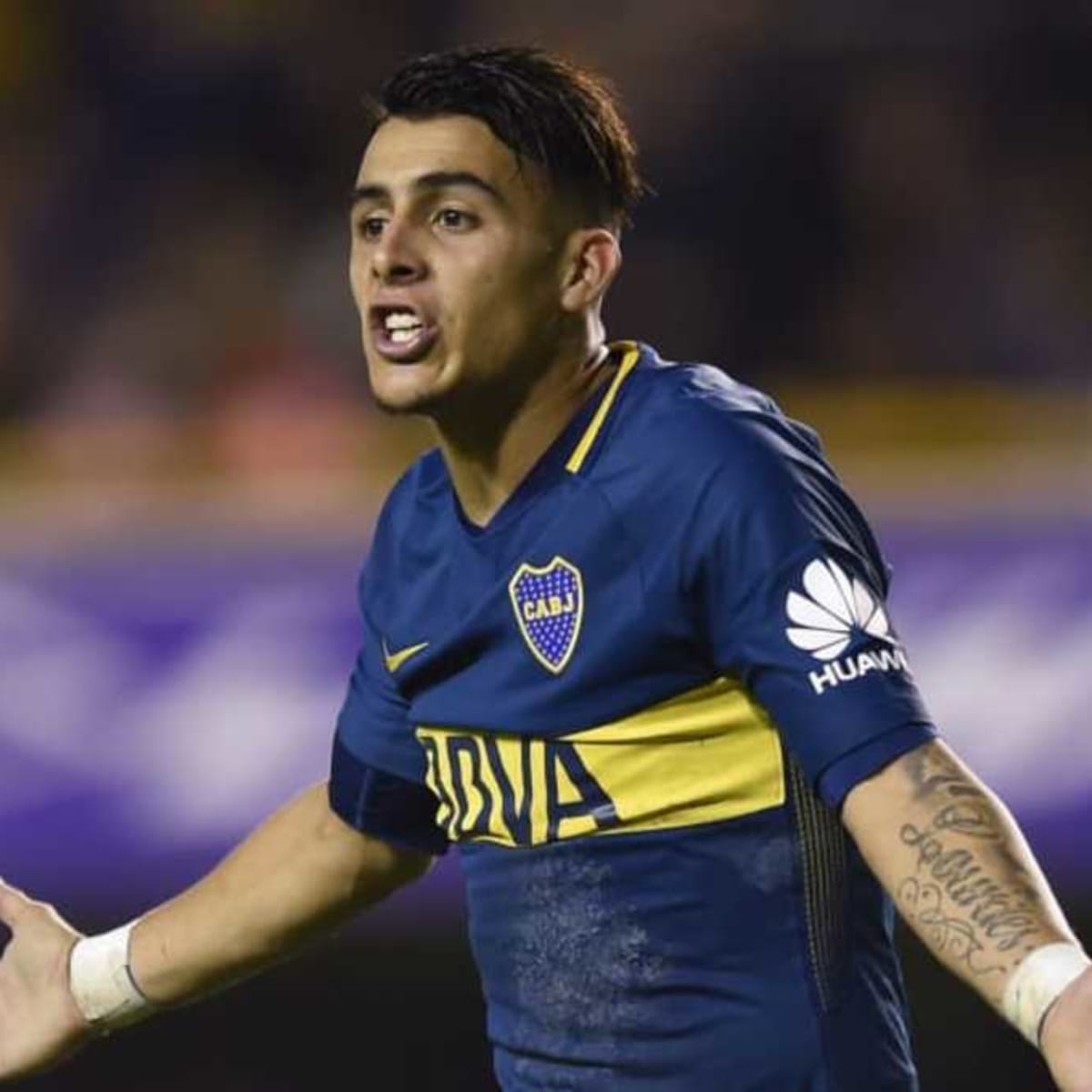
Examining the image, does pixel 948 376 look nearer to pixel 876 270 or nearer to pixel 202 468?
pixel 876 270

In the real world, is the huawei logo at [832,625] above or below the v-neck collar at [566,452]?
below

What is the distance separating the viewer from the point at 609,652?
3592mm

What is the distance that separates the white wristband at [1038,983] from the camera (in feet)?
9.97

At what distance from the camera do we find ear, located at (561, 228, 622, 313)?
12.6 ft

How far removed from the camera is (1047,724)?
7203 millimetres

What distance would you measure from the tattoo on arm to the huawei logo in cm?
14

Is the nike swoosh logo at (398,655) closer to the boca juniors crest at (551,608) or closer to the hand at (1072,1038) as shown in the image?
the boca juniors crest at (551,608)

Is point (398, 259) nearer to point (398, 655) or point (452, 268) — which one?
point (452, 268)

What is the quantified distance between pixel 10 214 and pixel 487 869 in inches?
199

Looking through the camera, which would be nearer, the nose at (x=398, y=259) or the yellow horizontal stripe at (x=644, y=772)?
the yellow horizontal stripe at (x=644, y=772)

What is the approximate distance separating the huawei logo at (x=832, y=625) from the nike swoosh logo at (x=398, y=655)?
658 mm

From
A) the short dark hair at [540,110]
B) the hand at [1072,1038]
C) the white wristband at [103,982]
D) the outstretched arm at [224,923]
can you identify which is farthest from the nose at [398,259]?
the hand at [1072,1038]

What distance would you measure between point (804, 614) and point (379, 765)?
920 millimetres

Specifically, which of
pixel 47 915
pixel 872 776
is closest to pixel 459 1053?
pixel 47 915
